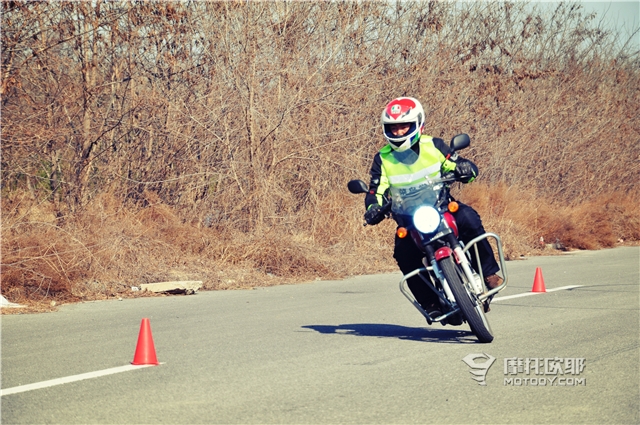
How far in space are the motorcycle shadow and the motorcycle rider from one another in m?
0.35

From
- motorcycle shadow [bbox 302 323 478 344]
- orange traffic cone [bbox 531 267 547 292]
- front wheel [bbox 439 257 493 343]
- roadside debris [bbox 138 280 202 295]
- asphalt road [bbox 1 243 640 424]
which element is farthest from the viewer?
roadside debris [bbox 138 280 202 295]

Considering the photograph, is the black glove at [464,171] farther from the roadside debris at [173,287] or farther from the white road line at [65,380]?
the roadside debris at [173,287]

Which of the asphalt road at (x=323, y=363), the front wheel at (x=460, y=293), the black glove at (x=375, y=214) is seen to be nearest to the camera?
the asphalt road at (x=323, y=363)

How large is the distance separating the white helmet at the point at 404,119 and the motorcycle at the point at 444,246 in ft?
1.18

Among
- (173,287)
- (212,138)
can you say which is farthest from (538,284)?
(212,138)

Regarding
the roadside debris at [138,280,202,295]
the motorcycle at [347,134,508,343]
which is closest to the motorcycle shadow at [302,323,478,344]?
the motorcycle at [347,134,508,343]

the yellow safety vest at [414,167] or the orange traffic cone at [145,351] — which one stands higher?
the yellow safety vest at [414,167]

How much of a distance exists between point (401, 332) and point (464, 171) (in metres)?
1.93

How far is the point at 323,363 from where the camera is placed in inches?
283

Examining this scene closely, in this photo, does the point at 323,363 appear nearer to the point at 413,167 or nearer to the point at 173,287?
the point at 413,167

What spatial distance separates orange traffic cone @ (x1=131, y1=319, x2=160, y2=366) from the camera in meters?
7.11

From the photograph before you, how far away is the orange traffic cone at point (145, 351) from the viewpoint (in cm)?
711

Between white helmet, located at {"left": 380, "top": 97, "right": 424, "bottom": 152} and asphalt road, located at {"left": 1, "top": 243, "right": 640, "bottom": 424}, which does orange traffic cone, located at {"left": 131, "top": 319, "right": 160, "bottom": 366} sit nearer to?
asphalt road, located at {"left": 1, "top": 243, "right": 640, "bottom": 424}

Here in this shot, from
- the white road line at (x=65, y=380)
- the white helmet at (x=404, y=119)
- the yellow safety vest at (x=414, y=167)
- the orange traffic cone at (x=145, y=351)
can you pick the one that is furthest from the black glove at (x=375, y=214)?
the white road line at (x=65, y=380)
